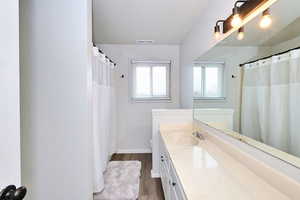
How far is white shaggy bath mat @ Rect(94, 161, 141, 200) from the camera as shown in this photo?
2300 millimetres

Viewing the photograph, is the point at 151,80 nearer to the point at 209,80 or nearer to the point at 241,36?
the point at 209,80

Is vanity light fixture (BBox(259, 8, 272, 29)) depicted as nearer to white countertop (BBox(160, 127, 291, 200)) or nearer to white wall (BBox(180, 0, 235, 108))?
white wall (BBox(180, 0, 235, 108))

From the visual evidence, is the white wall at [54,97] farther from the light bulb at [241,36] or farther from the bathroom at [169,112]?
the light bulb at [241,36]

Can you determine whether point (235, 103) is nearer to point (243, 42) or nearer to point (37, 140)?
point (243, 42)

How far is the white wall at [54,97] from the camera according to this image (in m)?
1.52

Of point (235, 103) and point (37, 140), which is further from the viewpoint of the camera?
point (235, 103)

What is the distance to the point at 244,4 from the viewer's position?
136 cm

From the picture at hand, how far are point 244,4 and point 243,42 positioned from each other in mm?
288

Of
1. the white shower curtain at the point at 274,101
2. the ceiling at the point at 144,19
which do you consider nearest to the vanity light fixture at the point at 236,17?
the white shower curtain at the point at 274,101

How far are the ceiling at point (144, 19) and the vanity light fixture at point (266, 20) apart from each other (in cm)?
122

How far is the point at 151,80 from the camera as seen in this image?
4090mm

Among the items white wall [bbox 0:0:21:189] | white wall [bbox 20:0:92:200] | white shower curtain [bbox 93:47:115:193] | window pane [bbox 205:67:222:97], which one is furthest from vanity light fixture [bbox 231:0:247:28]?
white shower curtain [bbox 93:47:115:193]

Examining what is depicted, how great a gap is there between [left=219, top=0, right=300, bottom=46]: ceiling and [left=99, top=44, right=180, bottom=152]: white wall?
2687 mm

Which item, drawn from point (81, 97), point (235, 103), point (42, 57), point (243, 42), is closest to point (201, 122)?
point (235, 103)
